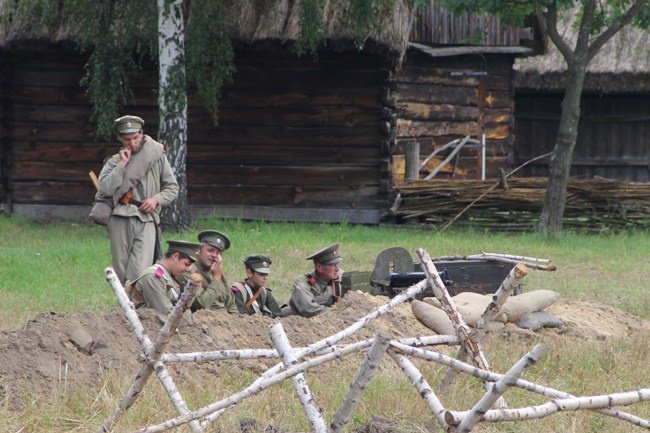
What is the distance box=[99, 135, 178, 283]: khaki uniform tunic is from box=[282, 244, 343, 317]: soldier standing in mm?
1104

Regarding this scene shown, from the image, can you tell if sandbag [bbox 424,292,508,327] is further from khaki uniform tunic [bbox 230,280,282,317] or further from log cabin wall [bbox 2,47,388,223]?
log cabin wall [bbox 2,47,388,223]

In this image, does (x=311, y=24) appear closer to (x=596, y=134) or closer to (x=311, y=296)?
(x=311, y=296)

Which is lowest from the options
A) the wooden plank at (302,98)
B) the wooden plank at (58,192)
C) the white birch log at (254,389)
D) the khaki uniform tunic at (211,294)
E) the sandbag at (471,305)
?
the wooden plank at (58,192)

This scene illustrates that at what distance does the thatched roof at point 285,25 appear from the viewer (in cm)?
1408

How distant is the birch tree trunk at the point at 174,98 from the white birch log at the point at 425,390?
9.46 meters

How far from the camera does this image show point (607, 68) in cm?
2005

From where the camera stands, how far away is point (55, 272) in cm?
1083

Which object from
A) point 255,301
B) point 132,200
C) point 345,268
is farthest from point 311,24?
point 255,301

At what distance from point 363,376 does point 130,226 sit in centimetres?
470

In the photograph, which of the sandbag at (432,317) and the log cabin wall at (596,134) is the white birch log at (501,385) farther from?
the log cabin wall at (596,134)

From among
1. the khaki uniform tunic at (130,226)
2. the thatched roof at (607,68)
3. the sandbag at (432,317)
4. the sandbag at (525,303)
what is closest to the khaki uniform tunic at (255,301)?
the khaki uniform tunic at (130,226)

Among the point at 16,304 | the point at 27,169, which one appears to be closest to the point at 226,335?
the point at 16,304

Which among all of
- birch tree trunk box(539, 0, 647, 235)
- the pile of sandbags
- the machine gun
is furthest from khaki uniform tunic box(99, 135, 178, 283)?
birch tree trunk box(539, 0, 647, 235)

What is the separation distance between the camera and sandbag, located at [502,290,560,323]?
26.7 ft
